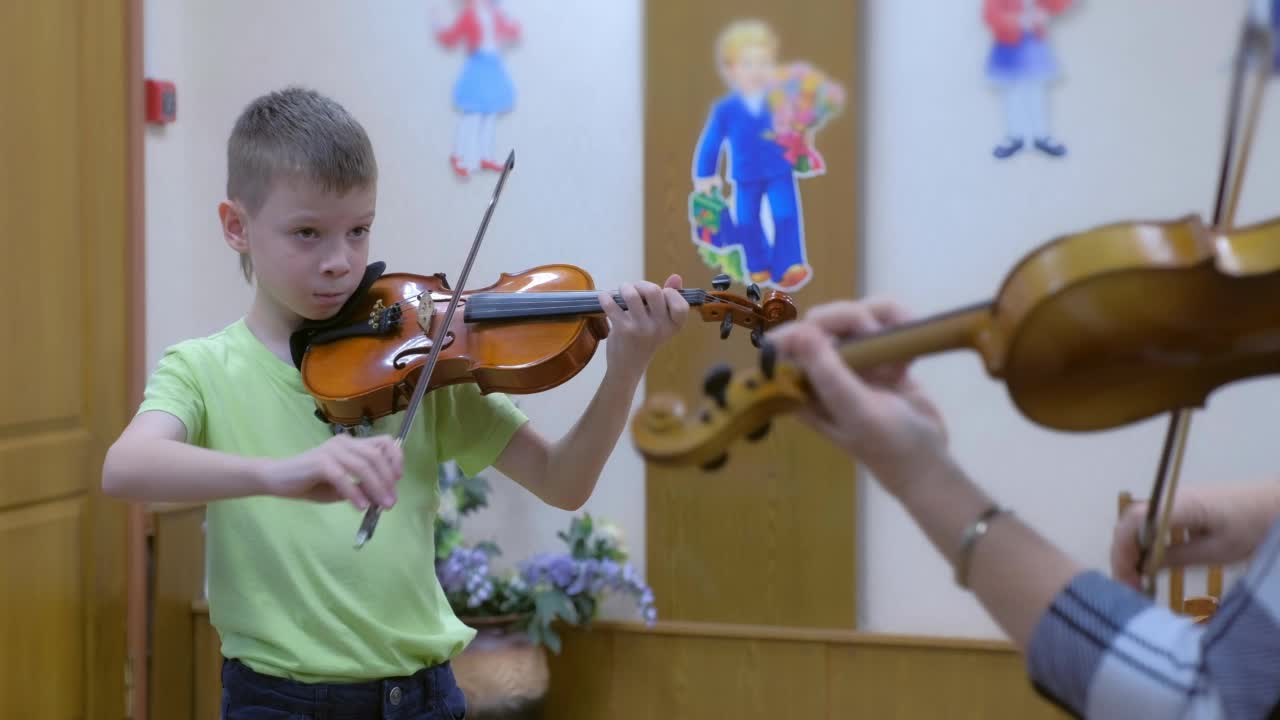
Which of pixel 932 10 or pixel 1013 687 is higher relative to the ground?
pixel 932 10

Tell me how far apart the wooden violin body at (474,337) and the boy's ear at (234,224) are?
16cm

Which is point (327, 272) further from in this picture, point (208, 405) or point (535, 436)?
point (535, 436)

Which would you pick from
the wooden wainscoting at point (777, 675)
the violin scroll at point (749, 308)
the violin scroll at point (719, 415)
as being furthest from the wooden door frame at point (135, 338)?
the violin scroll at point (719, 415)

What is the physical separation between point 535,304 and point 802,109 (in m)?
1.40

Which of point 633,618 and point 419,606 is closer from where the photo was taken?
point 419,606

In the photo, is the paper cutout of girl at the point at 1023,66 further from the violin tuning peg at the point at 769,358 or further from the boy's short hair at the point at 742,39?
the violin tuning peg at the point at 769,358

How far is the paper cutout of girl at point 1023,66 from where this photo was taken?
2.65 meters

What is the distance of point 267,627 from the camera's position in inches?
54.3

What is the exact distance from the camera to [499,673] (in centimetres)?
270

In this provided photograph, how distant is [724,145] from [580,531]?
0.96 meters

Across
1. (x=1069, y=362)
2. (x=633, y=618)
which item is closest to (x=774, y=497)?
(x=633, y=618)

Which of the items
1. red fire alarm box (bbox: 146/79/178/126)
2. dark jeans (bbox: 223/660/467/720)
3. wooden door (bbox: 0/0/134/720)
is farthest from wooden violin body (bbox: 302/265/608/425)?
red fire alarm box (bbox: 146/79/178/126)

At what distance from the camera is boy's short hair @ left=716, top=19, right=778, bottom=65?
281 centimetres

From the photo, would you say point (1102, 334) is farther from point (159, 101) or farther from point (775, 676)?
point (159, 101)
